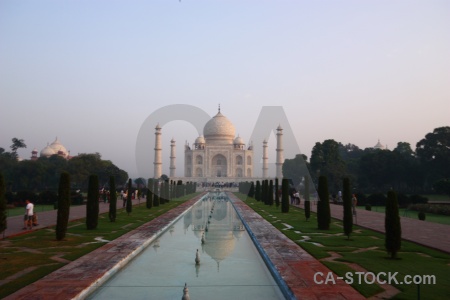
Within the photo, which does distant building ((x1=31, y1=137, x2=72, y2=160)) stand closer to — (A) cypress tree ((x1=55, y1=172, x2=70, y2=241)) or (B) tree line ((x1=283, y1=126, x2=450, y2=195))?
(B) tree line ((x1=283, y1=126, x2=450, y2=195))

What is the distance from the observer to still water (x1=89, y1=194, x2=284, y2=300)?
4.95 metres

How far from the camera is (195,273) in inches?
233

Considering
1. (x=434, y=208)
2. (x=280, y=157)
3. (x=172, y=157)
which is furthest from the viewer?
(x=172, y=157)

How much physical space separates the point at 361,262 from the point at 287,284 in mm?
1906

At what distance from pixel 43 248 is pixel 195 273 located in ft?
11.3

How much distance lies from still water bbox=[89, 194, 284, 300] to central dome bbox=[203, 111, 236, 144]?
45061 mm

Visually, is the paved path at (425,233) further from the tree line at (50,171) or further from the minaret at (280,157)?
the minaret at (280,157)

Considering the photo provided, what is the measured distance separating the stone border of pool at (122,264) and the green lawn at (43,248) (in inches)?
8.9

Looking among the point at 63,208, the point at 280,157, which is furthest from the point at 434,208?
the point at 280,157

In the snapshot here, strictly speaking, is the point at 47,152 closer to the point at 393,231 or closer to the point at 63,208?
the point at 63,208

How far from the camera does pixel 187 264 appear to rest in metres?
6.53

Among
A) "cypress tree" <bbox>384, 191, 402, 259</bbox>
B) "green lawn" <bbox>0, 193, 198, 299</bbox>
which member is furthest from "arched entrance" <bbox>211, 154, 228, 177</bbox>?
"cypress tree" <bbox>384, 191, 402, 259</bbox>

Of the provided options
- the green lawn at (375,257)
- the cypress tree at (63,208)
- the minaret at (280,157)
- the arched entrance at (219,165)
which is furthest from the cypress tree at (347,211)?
the arched entrance at (219,165)

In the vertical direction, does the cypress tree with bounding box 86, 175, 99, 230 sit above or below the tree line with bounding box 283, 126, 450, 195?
below
